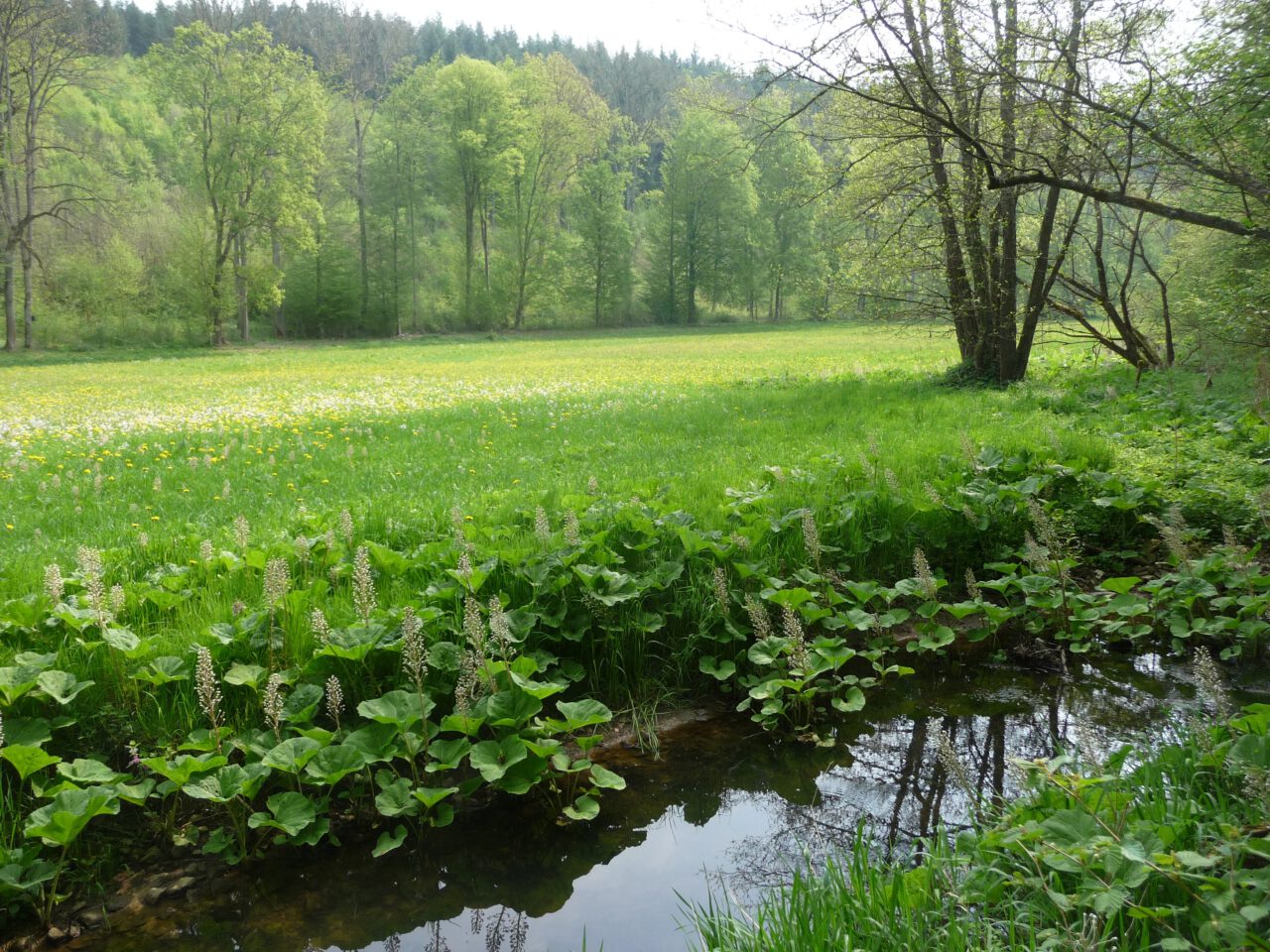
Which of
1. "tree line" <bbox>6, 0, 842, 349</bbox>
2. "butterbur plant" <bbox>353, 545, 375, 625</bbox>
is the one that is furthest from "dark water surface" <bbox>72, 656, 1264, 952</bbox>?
"tree line" <bbox>6, 0, 842, 349</bbox>

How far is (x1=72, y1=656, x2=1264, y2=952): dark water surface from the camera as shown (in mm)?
2875

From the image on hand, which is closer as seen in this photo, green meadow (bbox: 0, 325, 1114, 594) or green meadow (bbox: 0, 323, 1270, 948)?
green meadow (bbox: 0, 323, 1270, 948)

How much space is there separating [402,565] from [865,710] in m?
2.91

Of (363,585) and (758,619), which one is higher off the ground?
(363,585)

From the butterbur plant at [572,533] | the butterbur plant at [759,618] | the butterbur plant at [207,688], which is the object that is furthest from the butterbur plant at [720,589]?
the butterbur plant at [207,688]

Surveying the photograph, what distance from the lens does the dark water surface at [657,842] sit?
2875 millimetres

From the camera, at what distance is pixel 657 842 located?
11.1 ft

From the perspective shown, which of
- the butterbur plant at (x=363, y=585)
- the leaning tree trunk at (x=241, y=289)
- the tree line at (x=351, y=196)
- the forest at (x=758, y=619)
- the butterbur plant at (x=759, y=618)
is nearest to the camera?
the forest at (x=758, y=619)

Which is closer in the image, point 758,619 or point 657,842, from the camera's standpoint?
point 657,842

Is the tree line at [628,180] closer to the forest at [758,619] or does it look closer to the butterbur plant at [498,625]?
the forest at [758,619]

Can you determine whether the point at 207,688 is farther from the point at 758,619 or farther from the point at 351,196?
the point at 351,196

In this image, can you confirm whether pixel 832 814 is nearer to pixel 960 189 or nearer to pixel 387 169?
pixel 960 189

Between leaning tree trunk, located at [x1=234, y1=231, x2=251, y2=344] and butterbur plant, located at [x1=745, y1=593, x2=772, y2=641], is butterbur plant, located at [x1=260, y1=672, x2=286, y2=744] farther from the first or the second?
leaning tree trunk, located at [x1=234, y1=231, x2=251, y2=344]

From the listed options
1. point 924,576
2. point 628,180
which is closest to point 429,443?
point 924,576
